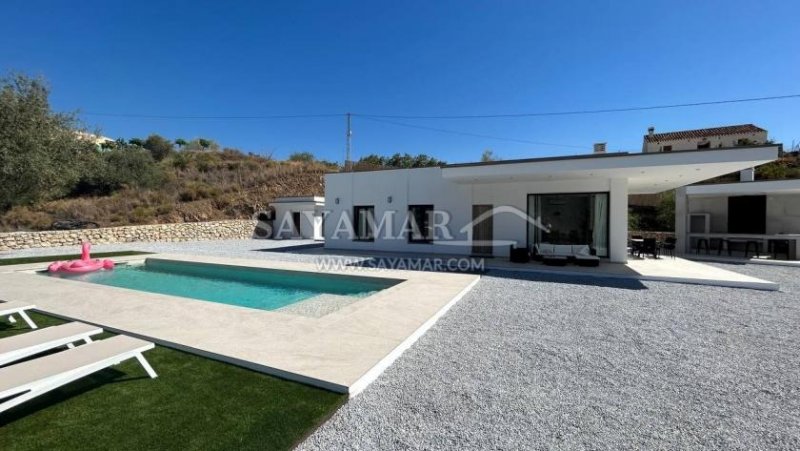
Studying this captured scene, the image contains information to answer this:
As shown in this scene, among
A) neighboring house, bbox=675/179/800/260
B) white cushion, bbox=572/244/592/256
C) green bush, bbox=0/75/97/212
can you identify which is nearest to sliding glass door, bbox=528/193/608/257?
white cushion, bbox=572/244/592/256

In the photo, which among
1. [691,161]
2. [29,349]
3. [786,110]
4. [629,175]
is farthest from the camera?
[786,110]

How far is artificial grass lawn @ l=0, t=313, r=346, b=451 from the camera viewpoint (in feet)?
7.94

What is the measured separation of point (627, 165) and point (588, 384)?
26.5 feet

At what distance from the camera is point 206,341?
424 centimetres

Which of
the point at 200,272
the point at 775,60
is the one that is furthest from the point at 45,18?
the point at 775,60

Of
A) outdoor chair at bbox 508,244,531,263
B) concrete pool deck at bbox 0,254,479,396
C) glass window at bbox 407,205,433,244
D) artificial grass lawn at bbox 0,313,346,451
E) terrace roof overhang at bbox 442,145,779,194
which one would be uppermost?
terrace roof overhang at bbox 442,145,779,194

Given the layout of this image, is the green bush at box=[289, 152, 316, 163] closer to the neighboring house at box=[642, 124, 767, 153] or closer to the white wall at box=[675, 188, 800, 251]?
the white wall at box=[675, 188, 800, 251]

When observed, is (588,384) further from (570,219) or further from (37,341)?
(570,219)

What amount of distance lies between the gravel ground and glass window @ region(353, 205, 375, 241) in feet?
33.4

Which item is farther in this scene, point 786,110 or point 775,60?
point 786,110

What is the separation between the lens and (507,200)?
13.2 m

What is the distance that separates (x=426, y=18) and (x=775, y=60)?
13.4 meters

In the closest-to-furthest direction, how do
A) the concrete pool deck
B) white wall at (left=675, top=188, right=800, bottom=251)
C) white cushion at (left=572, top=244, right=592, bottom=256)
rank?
the concrete pool deck
white cushion at (left=572, top=244, right=592, bottom=256)
white wall at (left=675, top=188, right=800, bottom=251)

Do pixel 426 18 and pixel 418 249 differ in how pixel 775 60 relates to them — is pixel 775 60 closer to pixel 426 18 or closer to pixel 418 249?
pixel 426 18
